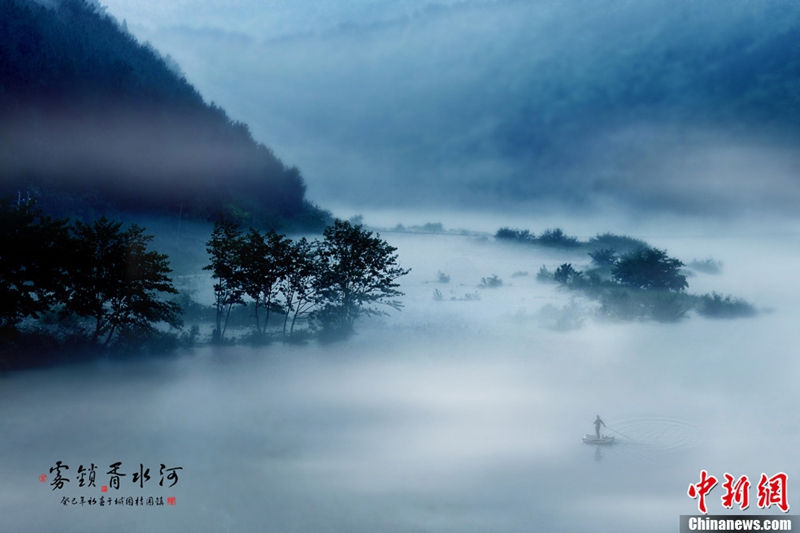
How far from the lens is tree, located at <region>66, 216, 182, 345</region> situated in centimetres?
1457

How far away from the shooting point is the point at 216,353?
50.7 ft

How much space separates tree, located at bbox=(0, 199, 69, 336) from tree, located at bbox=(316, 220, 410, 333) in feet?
24.5

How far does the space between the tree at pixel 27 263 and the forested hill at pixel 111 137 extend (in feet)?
22.1

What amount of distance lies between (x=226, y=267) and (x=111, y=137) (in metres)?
17.0

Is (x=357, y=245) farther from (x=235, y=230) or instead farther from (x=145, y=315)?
(x=145, y=315)

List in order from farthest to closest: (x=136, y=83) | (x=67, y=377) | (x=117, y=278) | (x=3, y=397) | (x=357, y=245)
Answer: (x=136, y=83)
(x=357, y=245)
(x=117, y=278)
(x=67, y=377)
(x=3, y=397)

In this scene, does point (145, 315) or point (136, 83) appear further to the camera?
point (136, 83)

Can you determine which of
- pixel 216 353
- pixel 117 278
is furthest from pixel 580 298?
pixel 117 278

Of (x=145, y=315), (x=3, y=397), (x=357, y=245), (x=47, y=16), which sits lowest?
(x=3, y=397)

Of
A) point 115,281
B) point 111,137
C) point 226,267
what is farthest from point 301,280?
point 111,137

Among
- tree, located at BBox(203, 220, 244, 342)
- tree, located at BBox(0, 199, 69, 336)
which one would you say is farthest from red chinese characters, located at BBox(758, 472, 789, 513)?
tree, located at BBox(0, 199, 69, 336)

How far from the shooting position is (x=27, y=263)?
13656 millimetres

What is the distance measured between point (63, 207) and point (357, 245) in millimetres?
15943

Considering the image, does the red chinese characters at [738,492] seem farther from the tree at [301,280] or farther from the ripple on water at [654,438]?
the tree at [301,280]
